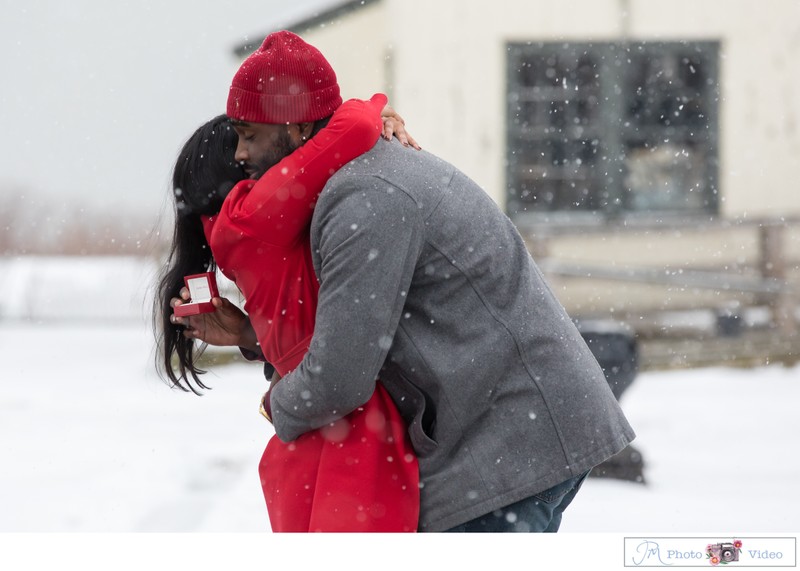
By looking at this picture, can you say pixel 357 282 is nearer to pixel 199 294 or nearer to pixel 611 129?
pixel 199 294

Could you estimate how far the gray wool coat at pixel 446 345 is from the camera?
1.52 m

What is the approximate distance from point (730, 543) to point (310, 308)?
99 cm

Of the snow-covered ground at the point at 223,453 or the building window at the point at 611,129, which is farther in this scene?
the building window at the point at 611,129

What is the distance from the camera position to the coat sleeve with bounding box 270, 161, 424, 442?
1.51 m

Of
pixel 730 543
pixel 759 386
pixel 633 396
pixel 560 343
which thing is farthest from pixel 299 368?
pixel 759 386

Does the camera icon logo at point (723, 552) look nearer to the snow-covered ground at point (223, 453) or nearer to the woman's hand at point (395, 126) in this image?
the woman's hand at point (395, 126)

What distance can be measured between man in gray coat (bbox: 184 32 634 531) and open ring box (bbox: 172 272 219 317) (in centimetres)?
24

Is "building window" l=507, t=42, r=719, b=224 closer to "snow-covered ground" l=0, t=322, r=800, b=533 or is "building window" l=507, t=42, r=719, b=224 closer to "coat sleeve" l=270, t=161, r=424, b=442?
"snow-covered ground" l=0, t=322, r=800, b=533

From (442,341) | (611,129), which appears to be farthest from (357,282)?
(611,129)

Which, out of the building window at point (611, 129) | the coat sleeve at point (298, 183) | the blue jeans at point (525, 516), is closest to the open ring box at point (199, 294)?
the coat sleeve at point (298, 183)

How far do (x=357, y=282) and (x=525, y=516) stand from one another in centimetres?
53

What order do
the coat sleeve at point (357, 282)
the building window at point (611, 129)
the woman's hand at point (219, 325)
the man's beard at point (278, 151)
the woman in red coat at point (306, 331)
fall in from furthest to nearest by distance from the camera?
the building window at point (611, 129) → the woman's hand at point (219, 325) → the man's beard at point (278, 151) → the woman in red coat at point (306, 331) → the coat sleeve at point (357, 282)

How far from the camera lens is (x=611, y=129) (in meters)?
8.23

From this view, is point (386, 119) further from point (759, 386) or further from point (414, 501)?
point (759, 386)
